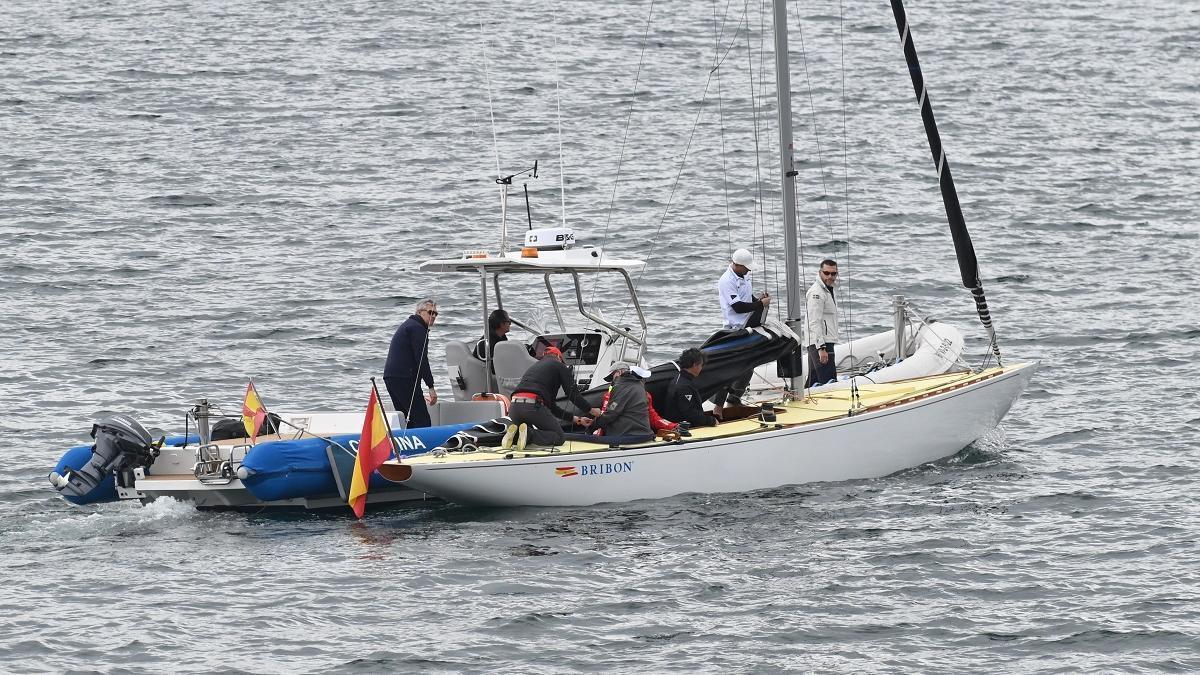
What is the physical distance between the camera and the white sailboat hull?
16.0 m

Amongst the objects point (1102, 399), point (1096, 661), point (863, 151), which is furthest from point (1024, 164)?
point (1096, 661)

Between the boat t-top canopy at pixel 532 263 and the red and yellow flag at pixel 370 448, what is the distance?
2261 mm

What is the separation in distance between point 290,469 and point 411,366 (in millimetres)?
1954

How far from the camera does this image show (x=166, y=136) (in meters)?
38.4

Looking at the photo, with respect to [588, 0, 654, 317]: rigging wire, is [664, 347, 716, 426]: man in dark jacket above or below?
below

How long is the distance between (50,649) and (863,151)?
27.0 metres

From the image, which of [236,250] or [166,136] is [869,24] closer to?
[166,136]

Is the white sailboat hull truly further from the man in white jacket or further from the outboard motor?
the outboard motor

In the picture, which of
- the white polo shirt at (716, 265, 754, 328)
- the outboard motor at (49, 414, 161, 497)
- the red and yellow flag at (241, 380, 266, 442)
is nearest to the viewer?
the outboard motor at (49, 414, 161, 497)

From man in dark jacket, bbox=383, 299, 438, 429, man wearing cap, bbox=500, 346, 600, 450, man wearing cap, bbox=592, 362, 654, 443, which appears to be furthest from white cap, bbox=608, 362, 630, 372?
man in dark jacket, bbox=383, 299, 438, 429

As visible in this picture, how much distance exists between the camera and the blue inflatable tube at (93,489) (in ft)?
52.4


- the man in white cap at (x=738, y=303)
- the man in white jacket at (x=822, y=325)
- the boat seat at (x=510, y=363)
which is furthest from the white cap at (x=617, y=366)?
the man in white jacket at (x=822, y=325)

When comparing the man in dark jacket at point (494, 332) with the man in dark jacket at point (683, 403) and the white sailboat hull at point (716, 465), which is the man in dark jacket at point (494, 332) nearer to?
the man in dark jacket at point (683, 403)

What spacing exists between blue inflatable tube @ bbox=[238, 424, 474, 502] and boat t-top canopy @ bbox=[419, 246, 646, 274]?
2076 mm
